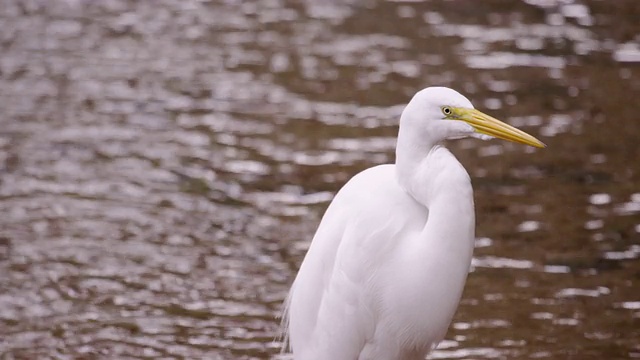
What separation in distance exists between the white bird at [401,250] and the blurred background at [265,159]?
1.04 metres

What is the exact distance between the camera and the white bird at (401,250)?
3338 millimetres

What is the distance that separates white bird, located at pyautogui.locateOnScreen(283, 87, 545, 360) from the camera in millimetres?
3338

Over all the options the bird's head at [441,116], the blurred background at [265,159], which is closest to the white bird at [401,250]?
the bird's head at [441,116]

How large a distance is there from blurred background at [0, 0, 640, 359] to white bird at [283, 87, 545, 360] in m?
1.04

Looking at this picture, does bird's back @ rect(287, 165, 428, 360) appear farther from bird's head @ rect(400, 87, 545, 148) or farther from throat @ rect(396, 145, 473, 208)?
bird's head @ rect(400, 87, 545, 148)

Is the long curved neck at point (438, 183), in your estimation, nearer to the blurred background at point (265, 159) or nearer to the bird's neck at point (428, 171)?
the bird's neck at point (428, 171)

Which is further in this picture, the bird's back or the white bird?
Answer: the bird's back

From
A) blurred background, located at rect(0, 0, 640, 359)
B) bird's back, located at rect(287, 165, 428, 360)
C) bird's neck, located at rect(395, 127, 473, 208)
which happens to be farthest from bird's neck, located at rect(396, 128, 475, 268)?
blurred background, located at rect(0, 0, 640, 359)

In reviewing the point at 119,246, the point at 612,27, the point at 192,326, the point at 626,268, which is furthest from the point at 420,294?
the point at 612,27

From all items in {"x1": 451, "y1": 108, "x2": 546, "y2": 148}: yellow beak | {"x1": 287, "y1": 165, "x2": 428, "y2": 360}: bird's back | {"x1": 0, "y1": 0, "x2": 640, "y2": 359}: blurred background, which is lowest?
{"x1": 0, "y1": 0, "x2": 640, "y2": 359}: blurred background

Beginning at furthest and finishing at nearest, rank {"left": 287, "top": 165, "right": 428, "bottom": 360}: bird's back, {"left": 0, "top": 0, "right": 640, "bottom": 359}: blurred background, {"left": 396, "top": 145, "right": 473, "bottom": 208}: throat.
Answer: {"left": 0, "top": 0, "right": 640, "bottom": 359}: blurred background < {"left": 287, "top": 165, "right": 428, "bottom": 360}: bird's back < {"left": 396, "top": 145, "right": 473, "bottom": 208}: throat

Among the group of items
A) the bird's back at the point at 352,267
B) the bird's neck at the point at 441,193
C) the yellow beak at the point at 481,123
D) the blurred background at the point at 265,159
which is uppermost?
the yellow beak at the point at 481,123

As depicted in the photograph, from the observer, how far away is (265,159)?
650 centimetres

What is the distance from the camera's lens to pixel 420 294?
A: 11.3 feet
